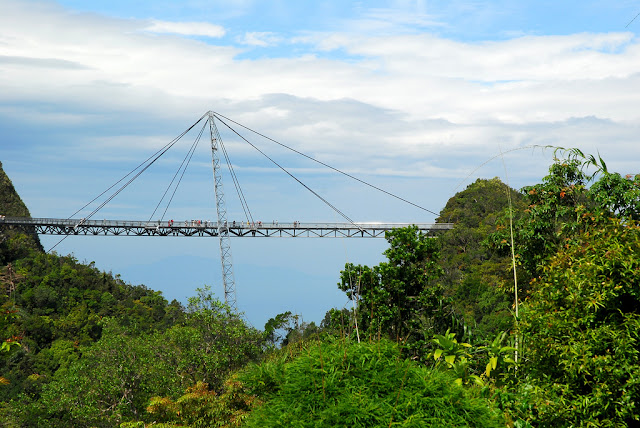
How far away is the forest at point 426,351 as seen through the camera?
430 centimetres

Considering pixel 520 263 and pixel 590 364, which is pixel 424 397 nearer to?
pixel 590 364

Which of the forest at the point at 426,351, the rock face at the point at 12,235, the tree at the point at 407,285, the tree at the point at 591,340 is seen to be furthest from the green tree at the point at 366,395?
the rock face at the point at 12,235

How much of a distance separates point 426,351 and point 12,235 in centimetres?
6002

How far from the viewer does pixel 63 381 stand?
20391mm

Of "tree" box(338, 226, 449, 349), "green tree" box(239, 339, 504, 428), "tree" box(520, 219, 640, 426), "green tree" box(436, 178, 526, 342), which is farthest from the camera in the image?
"green tree" box(436, 178, 526, 342)

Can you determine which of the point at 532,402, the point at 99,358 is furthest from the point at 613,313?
the point at 99,358

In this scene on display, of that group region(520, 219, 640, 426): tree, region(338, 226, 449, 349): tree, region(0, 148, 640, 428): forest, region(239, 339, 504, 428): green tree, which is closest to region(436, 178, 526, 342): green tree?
region(0, 148, 640, 428): forest

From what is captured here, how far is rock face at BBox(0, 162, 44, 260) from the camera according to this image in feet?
194

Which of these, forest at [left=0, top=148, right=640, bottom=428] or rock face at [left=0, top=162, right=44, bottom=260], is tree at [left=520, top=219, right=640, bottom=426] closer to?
forest at [left=0, top=148, right=640, bottom=428]

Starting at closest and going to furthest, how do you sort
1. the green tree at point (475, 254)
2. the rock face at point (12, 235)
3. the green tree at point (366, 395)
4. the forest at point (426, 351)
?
the green tree at point (366, 395)
the forest at point (426, 351)
the green tree at point (475, 254)
the rock face at point (12, 235)

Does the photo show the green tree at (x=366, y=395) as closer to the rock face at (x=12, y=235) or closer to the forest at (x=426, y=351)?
the forest at (x=426, y=351)

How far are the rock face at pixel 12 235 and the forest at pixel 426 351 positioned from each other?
29590 mm

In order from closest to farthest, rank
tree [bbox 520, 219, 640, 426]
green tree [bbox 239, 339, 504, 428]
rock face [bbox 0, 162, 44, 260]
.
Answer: green tree [bbox 239, 339, 504, 428]
tree [bbox 520, 219, 640, 426]
rock face [bbox 0, 162, 44, 260]

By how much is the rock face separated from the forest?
97.1ft
